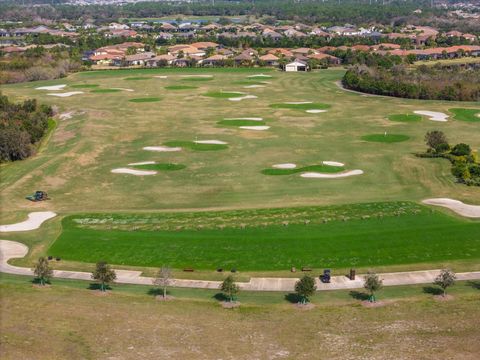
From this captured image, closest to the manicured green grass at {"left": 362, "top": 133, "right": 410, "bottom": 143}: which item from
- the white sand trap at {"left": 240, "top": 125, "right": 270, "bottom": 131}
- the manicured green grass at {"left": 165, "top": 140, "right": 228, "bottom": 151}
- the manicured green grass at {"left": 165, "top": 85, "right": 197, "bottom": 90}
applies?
the white sand trap at {"left": 240, "top": 125, "right": 270, "bottom": 131}

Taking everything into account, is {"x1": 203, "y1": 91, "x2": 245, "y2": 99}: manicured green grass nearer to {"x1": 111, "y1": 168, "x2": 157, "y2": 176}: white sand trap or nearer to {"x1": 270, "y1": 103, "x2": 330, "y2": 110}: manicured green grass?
{"x1": 270, "y1": 103, "x2": 330, "y2": 110}: manicured green grass

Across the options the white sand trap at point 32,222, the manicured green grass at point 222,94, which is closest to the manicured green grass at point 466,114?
the manicured green grass at point 222,94

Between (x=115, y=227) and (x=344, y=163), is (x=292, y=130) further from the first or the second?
(x=115, y=227)

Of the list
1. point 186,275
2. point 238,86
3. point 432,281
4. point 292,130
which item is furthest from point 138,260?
point 238,86

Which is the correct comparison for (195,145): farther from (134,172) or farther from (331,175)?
(331,175)

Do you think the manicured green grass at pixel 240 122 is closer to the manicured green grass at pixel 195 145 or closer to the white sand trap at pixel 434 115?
the manicured green grass at pixel 195 145
